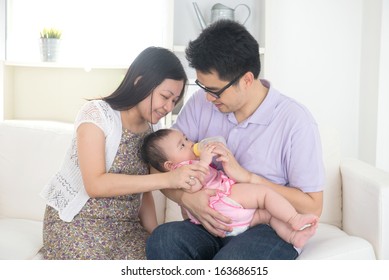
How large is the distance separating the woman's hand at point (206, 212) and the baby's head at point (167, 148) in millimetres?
125

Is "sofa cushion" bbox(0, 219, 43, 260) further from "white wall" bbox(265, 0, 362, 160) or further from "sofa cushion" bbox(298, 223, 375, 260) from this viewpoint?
"white wall" bbox(265, 0, 362, 160)

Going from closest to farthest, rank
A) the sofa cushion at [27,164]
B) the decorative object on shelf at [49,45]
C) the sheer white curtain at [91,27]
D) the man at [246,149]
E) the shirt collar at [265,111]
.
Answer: the man at [246,149], the shirt collar at [265,111], the sofa cushion at [27,164], the decorative object on shelf at [49,45], the sheer white curtain at [91,27]

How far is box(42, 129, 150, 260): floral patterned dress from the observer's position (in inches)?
70.2

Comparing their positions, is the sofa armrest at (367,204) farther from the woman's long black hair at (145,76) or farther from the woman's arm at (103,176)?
the woman's long black hair at (145,76)

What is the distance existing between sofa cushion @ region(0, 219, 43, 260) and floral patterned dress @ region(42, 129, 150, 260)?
129mm

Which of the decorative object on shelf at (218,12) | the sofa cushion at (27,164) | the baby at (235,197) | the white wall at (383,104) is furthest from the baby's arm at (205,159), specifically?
the white wall at (383,104)

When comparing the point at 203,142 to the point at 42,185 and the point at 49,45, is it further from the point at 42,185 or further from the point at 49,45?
the point at 49,45

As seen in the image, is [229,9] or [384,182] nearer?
[384,182]

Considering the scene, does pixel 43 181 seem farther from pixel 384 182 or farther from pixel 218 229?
pixel 384 182

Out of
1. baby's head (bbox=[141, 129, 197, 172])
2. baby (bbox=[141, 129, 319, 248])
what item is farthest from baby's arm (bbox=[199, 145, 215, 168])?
baby's head (bbox=[141, 129, 197, 172])

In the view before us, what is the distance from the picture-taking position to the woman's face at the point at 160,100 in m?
1.78
